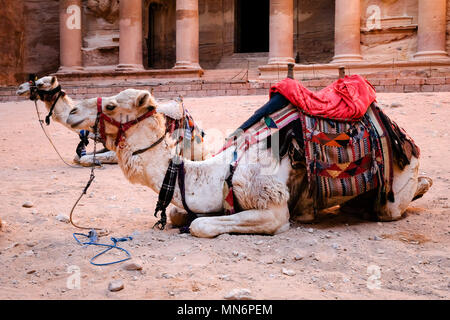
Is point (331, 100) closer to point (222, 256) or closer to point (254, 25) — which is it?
point (222, 256)

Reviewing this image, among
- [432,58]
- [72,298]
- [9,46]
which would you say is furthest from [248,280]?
[9,46]

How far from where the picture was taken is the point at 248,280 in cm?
337

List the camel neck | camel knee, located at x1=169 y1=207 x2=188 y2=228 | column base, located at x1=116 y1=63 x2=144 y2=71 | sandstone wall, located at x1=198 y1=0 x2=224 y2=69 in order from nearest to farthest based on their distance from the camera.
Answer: the camel neck → camel knee, located at x1=169 y1=207 x2=188 y2=228 → column base, located at x1=116 y1=63 x2=144 y2=71 → sandstone wall, located at x1=198 y1=0 x2=224 y2=69

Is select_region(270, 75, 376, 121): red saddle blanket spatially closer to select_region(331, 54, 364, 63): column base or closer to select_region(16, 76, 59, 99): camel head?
select_region(16, 76, 59, 99): camel head

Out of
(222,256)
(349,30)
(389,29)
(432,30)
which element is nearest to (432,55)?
(432,30)

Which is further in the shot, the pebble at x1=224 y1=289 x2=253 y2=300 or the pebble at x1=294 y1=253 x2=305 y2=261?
the pebble at x1=294 y1=253 x2=305 y2=261

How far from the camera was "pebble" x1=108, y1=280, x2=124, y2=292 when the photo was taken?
3188mm

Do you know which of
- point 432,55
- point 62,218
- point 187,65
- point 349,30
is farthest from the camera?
point 187,65

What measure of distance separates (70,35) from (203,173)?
20.9 metres

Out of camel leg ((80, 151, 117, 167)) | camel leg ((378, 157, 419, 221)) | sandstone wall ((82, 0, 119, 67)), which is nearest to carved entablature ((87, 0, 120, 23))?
sandstone wall ((82, 0, 119, 67))

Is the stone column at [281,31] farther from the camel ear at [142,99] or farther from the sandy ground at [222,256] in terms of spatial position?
the camel ear at [142,99]

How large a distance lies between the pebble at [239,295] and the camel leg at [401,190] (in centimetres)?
234

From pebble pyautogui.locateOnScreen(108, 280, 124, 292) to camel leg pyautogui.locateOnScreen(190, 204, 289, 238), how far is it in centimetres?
110

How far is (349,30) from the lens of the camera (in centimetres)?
1928
